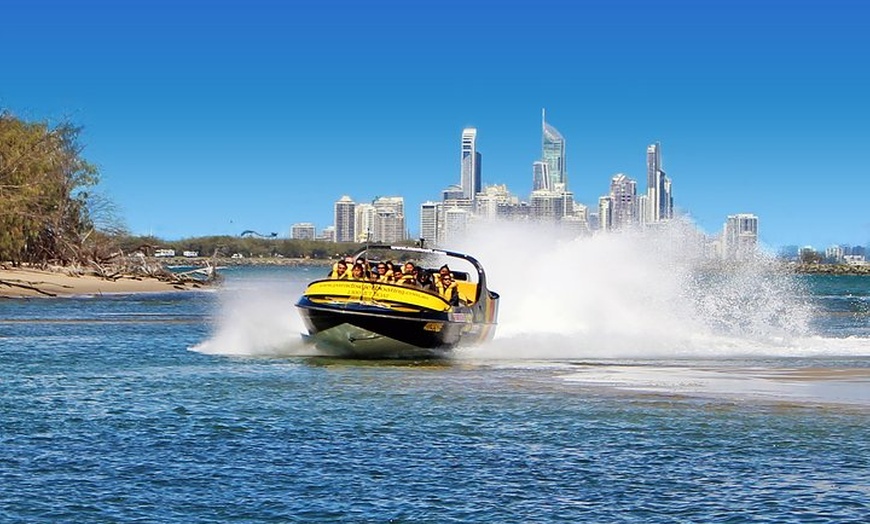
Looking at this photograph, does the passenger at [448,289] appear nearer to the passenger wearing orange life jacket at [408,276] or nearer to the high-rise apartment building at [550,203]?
the passenger wearing orange life jacket at [408,276]

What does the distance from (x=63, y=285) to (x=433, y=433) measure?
66.8 meters

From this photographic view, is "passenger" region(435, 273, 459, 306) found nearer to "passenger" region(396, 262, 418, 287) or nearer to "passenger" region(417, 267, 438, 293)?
"passenger" region(417, 267, 438, 293)

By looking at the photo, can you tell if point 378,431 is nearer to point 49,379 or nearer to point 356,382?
point 356,382

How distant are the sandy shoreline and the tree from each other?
1630 millimetres

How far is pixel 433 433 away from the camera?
2167 centimetres

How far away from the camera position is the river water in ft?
53.5

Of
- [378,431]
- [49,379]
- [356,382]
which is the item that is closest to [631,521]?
[378,431]

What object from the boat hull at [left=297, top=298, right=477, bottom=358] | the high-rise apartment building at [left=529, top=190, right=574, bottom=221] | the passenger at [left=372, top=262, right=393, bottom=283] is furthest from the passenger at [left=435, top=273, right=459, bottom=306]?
the high-rise apartment building at [left=529, top=190, right=574, bottom=221]

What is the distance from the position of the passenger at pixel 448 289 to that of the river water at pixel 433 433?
1514mm

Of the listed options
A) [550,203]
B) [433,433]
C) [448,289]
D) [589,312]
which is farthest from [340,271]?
[550,203]

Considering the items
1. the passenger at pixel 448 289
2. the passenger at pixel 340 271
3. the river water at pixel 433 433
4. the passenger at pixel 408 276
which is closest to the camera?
the river water at pixel 433 433

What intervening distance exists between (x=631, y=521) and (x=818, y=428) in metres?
7.54

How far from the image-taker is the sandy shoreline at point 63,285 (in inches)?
3103

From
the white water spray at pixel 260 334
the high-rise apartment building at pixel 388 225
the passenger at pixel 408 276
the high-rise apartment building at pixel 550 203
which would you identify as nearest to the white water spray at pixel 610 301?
the passenger at pixel 408 276
